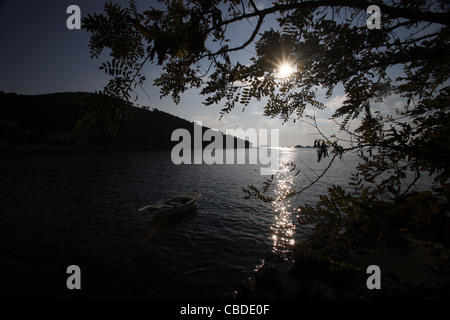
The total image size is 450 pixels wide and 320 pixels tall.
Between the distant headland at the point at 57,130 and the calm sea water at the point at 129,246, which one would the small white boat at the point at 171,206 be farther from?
the distant headland at the point at 57,130

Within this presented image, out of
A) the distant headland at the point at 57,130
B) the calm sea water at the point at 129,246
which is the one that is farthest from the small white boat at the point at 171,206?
the distant headland at the point at 57,130

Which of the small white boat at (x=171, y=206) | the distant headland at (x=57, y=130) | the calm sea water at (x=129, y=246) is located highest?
the distant headland at (x=57, y=130)

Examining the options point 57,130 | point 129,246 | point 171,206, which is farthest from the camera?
point 57,130

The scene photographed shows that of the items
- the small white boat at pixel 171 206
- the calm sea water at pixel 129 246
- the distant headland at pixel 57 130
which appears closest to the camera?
the calm sea water at pixel 129 246

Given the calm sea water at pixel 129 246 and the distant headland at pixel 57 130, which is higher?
the distant headland at pixel 57 130

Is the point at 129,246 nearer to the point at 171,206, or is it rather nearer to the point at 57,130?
the point at 171,206

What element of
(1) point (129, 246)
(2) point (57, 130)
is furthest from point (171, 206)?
(2) point (57, 130)

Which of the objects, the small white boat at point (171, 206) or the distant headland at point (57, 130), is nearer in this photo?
the small white boat at point (171, 206)

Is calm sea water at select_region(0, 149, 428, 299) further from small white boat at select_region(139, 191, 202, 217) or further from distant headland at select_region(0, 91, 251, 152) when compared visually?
distant headland at select_region(0, 91, 251, 152)

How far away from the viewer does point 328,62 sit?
3.12 meters

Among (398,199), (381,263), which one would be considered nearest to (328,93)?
(398,199)

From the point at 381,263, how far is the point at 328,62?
1369 centimetres

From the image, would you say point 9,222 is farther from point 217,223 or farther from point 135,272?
point 217,223

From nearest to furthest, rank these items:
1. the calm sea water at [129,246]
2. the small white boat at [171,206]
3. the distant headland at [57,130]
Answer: the calm sea water at [129,246], the small white boat at [171,206], the distant headland at [57,130]
